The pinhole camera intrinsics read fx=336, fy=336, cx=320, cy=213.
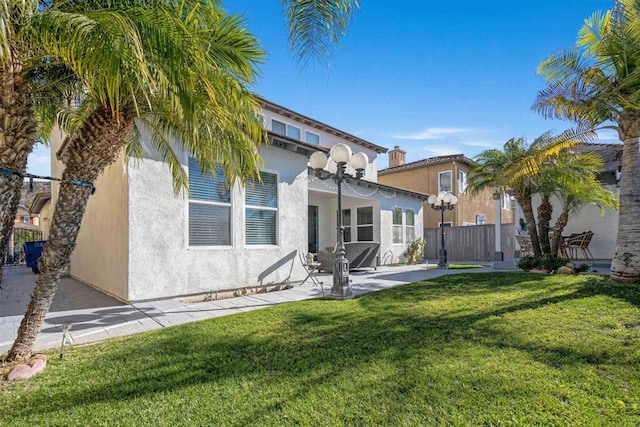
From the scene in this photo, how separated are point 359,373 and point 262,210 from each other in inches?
248

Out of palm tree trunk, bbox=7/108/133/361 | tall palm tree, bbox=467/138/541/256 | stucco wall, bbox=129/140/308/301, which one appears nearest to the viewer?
palm tree trunk, bbox=7/108/133/361

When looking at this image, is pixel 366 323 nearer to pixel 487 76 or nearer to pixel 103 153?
pixel 103 153

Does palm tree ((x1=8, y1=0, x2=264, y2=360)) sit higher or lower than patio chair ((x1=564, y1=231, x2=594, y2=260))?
higher

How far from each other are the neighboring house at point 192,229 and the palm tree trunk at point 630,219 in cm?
793

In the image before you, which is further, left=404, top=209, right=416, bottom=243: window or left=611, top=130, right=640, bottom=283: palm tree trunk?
left=404, top=209, right=416, bottom=243: window

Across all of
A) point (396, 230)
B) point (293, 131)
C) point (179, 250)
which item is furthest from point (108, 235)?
point (396, 230)

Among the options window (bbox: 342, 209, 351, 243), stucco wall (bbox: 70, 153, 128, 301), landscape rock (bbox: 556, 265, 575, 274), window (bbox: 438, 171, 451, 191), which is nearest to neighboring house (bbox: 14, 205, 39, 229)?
stucco wall (bbox: 70, 153, 128, 301)

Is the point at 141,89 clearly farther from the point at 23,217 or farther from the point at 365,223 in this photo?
the point at 23,217

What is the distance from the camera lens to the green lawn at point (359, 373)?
2.96 metres

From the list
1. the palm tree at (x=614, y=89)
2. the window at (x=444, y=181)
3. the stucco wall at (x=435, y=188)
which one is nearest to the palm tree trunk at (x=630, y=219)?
the palm tree at (x=614, y=89)

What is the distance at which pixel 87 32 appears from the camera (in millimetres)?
2777

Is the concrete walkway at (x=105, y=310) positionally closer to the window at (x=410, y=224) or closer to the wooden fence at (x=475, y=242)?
the window at (x=410, y=224)

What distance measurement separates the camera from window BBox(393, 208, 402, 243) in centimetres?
1695

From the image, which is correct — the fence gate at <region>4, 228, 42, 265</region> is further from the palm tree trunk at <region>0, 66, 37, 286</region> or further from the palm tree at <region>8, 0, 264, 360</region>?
the palm tree trunk at <region>0, 66, 37, 286</region>
